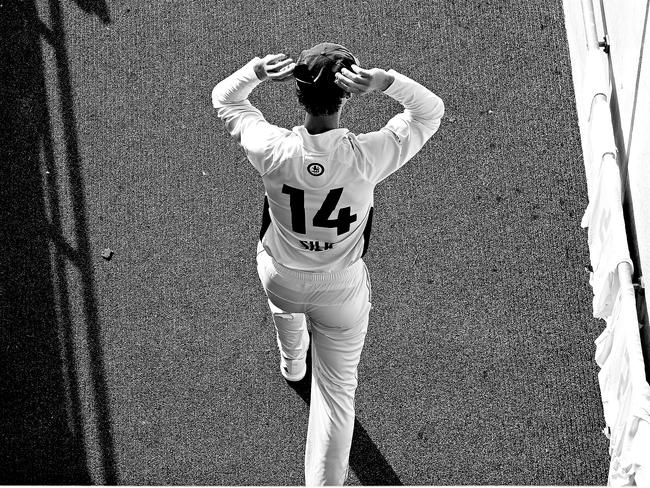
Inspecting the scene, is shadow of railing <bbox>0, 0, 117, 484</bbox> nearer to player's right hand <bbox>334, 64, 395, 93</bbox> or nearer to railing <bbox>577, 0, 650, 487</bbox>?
player's right hand <bbox>334, 64, 395, 93</bbox>

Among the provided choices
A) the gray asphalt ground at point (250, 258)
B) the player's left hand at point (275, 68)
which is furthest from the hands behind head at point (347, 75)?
the gray asphalt ground at point (250, 258)

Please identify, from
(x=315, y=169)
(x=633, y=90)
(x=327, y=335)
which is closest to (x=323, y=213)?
(x=315, y=169)

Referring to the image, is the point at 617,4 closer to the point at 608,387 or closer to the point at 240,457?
the point at 608,387

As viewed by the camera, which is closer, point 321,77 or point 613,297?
point 321,77

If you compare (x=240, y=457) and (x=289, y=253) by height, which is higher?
(x=289, y=253)

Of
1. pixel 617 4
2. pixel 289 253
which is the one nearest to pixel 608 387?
pixel 289 253

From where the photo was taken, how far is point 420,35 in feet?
12.2

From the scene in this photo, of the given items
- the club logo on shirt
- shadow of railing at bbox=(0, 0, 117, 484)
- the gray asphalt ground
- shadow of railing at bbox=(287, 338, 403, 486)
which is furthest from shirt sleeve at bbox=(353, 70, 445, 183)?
shadow of railing at bbox=(0, 0, 117, 484)

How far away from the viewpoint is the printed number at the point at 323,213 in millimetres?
2309

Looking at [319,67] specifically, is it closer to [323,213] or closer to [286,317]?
[323,213]

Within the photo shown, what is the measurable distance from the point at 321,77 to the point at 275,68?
193 mm

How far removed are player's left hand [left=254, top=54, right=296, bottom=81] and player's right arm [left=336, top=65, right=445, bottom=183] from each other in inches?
7.8

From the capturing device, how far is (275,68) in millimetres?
2338

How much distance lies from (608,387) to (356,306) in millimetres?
867
